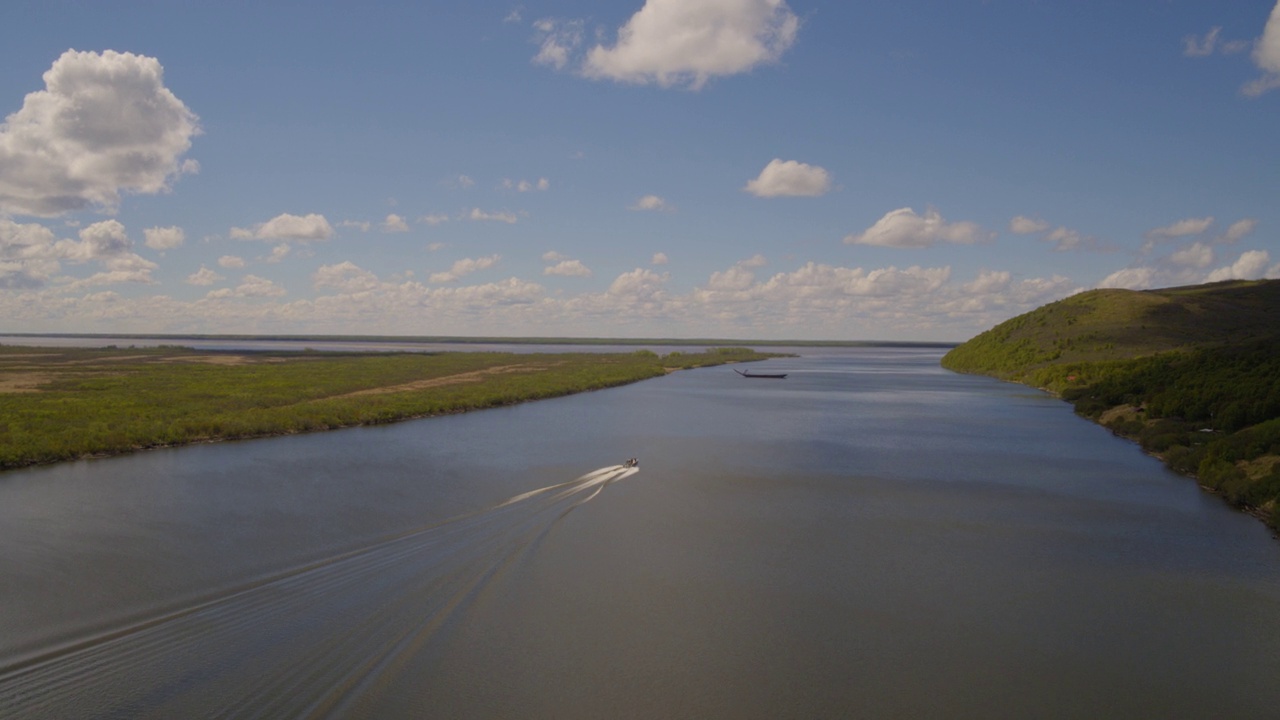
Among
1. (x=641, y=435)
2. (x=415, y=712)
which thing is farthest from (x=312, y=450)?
(x=415, y=712)

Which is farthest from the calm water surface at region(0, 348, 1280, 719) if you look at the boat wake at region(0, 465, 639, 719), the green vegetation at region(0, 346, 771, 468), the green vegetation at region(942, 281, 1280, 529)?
the green vegetation at region(0, 346, 771, 468)

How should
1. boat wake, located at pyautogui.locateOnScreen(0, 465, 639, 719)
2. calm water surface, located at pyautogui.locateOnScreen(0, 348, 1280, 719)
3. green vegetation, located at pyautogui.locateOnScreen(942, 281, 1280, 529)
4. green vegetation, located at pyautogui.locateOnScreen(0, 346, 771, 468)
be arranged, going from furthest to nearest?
1. green vegetation, located at pyautogui.locateOnScreen(0, 346, 771, 468)
2. green vegetation, located at pyautogui.locateOnScreen(942, 281, 1280, 529)
3. calm water surface, located at pyautogui.locateOnScreen(0, 348, 1280, 719)
4. boat wake, located at pyautogui.locateOnScreen(0, 465, 639, 719)

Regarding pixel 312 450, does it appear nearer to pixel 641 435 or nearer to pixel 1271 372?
pixel 641 435

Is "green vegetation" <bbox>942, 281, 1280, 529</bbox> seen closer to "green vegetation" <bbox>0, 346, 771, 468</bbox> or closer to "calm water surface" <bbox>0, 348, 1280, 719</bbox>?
"calm water surface" <bbox>0, 348, 1280, 719</bbox>

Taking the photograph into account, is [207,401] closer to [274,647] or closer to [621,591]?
[274,647]

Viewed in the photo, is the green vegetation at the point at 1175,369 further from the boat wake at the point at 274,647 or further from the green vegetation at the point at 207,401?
the green vegetation at the point at 207,401
